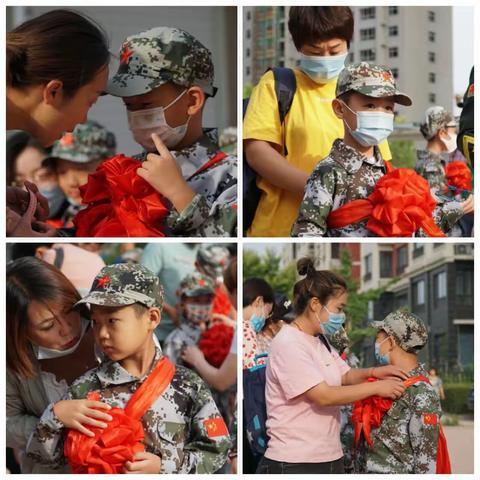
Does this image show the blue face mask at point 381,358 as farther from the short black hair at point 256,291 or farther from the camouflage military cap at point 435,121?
the camouflage military cap at point 435,121

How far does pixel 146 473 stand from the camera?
13.4 ft

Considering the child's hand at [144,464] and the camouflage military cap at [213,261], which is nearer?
the child's hand at [144,464]

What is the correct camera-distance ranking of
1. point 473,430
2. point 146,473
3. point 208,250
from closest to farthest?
point 146,473, point 473,430, point 208,250

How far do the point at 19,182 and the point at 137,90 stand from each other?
1.88m

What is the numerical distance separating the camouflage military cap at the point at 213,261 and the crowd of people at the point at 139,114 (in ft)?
4.63

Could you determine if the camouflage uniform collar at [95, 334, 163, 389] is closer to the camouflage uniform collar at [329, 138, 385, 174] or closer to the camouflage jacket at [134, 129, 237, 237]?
the camouflage jacket at [134, 129, 237, 237]

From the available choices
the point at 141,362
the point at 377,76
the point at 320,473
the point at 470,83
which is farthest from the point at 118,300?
the point at 470,83

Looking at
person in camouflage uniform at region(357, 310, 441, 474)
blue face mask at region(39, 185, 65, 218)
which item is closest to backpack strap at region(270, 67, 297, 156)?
person in camouflage uniform at region(357, 310, 441, 474)

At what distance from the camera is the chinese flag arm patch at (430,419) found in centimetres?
419

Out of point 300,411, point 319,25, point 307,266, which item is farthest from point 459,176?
point 300,411

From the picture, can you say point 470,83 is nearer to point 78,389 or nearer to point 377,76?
point 377,76

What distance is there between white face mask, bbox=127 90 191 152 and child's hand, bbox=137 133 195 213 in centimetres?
3

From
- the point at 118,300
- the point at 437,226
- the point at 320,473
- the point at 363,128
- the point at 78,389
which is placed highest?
the point at 363,128

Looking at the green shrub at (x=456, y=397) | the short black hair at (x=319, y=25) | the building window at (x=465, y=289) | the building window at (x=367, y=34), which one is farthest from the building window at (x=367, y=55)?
the green shrub at (x=456, y=397)
